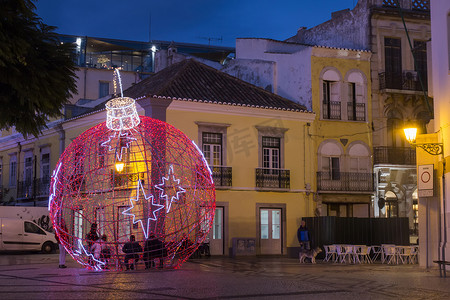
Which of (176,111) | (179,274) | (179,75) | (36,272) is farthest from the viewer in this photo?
(179,75)

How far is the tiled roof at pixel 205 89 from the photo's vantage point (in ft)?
96.7

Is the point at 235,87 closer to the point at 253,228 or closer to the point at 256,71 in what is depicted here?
the point at 256,71

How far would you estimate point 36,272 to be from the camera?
61.3ft

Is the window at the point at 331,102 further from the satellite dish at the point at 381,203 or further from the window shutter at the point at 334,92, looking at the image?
the satellite dish at the point at 381,203

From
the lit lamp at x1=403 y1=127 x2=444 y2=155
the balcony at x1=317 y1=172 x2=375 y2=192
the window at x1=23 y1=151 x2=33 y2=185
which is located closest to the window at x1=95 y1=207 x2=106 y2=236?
the lit lamp at x1=403 y1=127 x2=444 y2=155

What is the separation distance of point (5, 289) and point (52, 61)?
5.49 meters

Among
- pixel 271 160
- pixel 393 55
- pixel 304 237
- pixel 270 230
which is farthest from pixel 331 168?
pixel 304 237

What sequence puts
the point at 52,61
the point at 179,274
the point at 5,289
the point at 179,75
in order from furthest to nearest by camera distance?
1. the point at 179,75
2. the point at 179,274
3. the point at 5,289
4. the point at 52,61

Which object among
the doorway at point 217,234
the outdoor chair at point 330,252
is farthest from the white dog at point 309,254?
the doorway at point 217,234

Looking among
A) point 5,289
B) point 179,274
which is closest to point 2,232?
point 179,274

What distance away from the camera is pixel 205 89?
30562 millimetres

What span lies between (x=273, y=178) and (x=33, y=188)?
13566 millimetres

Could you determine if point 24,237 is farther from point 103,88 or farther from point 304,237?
point 103,88

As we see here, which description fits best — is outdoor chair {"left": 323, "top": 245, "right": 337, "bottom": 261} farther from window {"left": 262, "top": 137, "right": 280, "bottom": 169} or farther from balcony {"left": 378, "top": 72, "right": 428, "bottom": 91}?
balcony {"left": 378, "top": 72, "right": 428, "bottom": 91}
